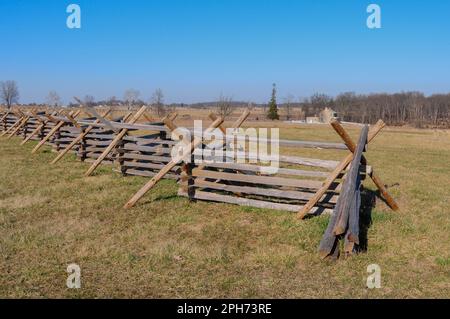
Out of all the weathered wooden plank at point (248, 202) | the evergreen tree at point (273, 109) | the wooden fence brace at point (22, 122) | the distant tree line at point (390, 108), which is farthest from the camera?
the distant tree line at point (390, 108)

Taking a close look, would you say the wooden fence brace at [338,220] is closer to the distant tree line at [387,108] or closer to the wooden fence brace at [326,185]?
the wooden fence brace at [326,185]

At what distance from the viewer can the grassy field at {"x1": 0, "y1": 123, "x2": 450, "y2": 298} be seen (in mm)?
4207

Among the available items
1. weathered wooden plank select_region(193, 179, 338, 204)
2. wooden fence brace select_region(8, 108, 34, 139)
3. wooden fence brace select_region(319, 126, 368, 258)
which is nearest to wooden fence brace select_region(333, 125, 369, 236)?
wooden fence brace select_region(319, 126, 368, 258)

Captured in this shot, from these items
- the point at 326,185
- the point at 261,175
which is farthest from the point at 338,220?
the point at 261,175

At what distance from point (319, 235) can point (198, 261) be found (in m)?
1.94

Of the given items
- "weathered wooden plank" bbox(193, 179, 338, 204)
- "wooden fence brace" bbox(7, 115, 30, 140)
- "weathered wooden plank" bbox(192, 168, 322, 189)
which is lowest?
"weathered wooden plank" bbox(193, 179, 338, 204)

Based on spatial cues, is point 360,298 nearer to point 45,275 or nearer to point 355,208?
point 355,208

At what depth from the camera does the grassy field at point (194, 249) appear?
421 centimetres

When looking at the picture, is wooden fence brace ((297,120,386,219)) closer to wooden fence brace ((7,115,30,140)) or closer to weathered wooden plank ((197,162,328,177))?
weathered wooden plank ((197,162,328,177))

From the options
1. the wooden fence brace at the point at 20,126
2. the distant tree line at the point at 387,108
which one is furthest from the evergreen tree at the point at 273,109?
the wooden fence brace at the point at 20,126

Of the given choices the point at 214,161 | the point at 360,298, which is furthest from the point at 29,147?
the point at 360,298

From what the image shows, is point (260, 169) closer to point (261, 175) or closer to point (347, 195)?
point (261, 175)
